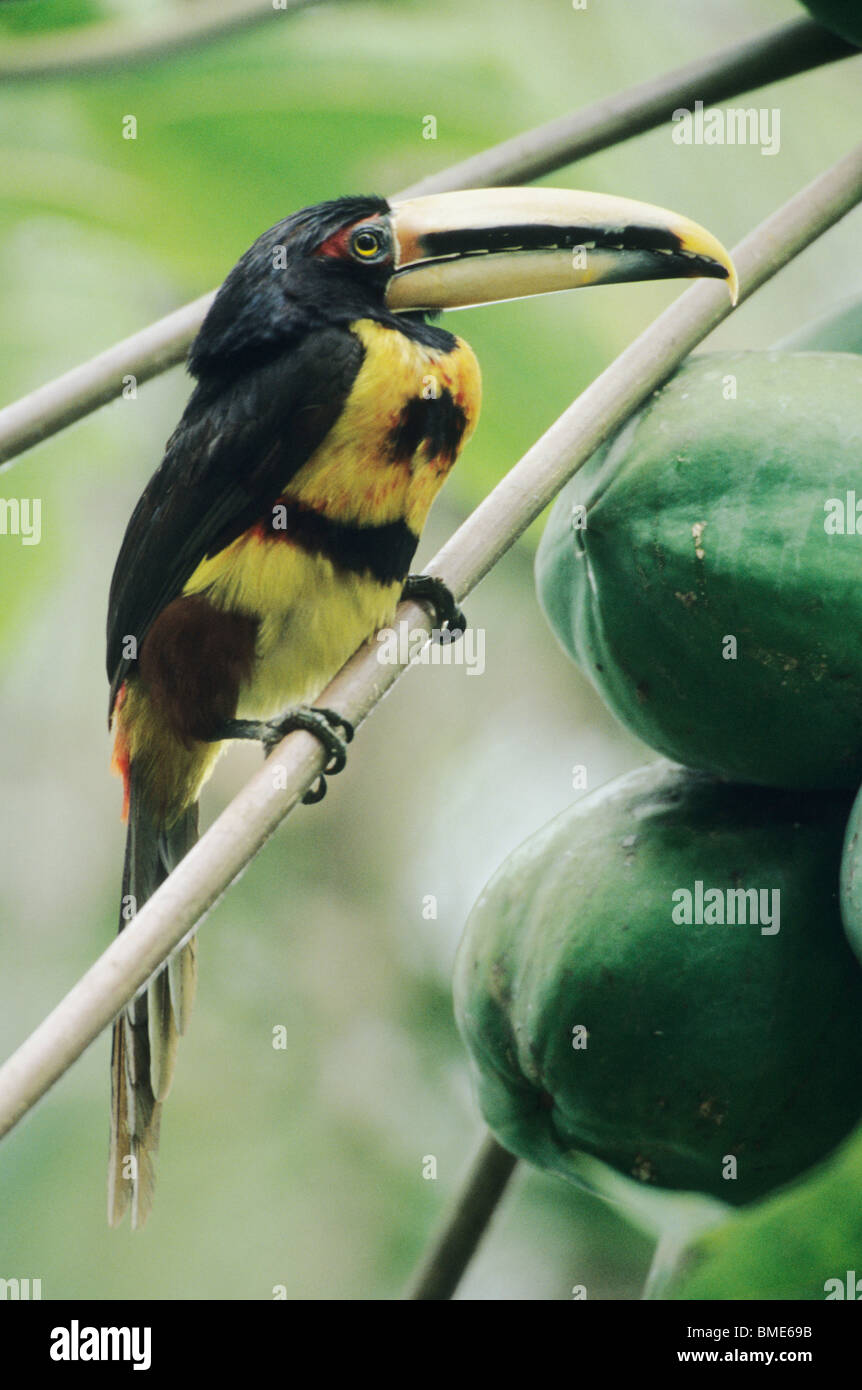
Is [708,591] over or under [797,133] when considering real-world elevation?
under

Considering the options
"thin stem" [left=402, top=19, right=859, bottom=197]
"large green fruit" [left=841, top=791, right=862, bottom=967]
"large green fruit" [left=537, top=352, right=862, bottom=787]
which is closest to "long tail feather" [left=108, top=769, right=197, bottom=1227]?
"large green fruit" [left=537, top=352, right=862, bottom=787]

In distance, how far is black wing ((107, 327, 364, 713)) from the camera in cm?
163

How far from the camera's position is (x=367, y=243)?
1.75 m

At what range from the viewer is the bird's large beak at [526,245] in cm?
151

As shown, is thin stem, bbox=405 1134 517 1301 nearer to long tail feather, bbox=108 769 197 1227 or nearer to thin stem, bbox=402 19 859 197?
long tail feather, bbox=108 769 197 1227

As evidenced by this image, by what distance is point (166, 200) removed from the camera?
181 centimetres

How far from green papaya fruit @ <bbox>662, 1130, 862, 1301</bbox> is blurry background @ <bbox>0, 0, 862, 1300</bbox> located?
1.00 feet

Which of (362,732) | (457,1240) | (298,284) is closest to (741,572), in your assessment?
(457,1240)

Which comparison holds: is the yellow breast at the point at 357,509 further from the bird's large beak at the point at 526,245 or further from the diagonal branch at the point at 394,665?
the diagonal branch at the point at 394,665

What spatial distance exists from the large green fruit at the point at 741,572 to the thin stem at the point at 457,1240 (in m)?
0.44
